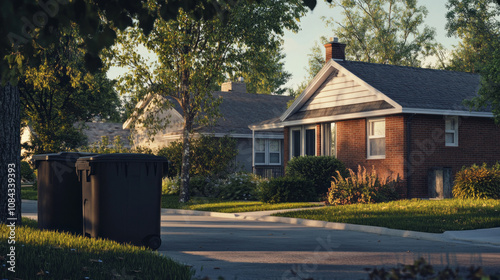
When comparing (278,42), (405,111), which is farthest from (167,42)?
(405,111)

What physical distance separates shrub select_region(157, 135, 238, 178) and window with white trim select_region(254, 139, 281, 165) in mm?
3106

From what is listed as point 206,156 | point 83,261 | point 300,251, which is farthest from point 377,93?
point 83,261

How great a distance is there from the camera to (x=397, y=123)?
24.1 metres

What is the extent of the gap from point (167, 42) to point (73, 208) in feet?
46.7

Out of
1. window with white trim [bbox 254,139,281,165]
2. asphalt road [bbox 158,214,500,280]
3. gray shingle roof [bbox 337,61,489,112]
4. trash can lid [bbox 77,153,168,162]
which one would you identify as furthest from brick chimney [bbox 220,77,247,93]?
trash can lid [bbox 77,153,168,162]

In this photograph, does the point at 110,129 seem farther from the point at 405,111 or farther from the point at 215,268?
the point at 215,268

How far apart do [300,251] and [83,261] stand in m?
4.27

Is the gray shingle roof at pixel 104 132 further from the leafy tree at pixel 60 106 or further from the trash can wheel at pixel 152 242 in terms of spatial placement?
the trash can wheel at pixel 152 242

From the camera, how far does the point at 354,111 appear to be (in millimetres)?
25984

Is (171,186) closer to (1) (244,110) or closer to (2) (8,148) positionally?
(1) (244,110)

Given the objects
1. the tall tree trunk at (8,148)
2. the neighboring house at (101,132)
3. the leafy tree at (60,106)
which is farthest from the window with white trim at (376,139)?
the neighboring house at (101,132)

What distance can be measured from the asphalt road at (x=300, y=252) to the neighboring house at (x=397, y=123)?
9.58m

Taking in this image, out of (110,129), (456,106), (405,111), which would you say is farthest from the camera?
(110,129)

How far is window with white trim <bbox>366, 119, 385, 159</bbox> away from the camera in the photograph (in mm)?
25172
